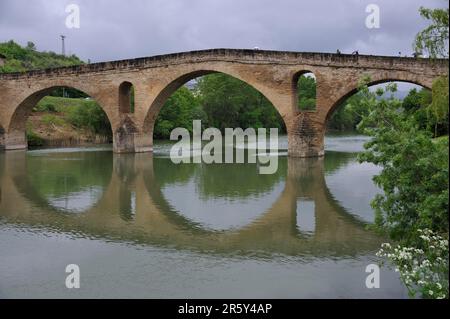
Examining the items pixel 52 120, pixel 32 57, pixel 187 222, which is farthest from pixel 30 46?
pixel 187 222

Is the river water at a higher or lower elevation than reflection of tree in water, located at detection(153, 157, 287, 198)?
lower

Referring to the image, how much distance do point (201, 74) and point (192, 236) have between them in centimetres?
1627

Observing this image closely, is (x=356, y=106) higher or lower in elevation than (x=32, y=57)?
lower

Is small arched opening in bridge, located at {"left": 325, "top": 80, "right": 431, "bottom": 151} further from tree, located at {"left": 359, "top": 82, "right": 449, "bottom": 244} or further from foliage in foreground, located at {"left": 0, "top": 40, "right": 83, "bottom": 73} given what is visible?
foliage in foreground, located at {"left": 0, "top": 40, "right": 83, "bottom": 73}

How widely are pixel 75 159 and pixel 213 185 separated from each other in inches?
414

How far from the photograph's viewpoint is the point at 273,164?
20.0 metres

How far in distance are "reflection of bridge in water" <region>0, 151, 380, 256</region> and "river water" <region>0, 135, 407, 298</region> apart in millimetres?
21

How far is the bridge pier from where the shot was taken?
A: 20.7 meters

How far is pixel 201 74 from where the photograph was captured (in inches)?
963

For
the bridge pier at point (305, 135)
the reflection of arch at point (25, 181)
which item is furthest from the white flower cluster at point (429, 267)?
the bridge pier at point (305, 135)

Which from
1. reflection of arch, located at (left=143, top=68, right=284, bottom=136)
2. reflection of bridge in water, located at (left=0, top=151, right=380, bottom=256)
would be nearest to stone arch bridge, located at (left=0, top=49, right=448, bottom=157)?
reflection of arch, located at (left=143, top=68, right=284, bottom=136)

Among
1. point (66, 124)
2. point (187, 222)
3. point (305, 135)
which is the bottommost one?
point (187, 222)

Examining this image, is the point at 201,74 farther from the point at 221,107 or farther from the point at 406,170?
the point at 221,107

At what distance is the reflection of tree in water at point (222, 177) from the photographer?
45.3 ft
